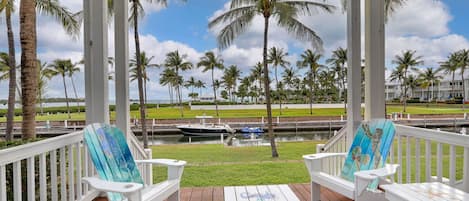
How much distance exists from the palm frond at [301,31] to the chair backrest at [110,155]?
6.18 metres

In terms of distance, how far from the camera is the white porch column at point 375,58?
2.97 meters

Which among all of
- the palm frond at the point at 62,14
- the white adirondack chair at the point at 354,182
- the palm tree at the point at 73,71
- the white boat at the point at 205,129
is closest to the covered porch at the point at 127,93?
the palm tree at the point at 73,71

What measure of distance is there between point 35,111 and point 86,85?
0.49 m

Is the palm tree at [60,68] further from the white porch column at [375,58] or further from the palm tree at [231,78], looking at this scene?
the palm tree at [231,78]

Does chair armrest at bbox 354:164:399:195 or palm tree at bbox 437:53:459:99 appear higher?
palm tree at bbox 437:53:459:99

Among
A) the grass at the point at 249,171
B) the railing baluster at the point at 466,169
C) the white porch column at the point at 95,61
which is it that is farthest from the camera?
the grass at the point at 249,171

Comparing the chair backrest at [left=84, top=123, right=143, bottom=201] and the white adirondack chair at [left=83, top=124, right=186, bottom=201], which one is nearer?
Result: the white adirondack chair at [left=83, top=124, right=186, bottom=201]

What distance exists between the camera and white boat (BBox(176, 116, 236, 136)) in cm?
1454

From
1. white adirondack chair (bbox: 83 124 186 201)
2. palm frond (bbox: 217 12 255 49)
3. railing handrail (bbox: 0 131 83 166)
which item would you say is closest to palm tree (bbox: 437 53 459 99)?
white adirondack chair (bbox: 83 124 186 201)

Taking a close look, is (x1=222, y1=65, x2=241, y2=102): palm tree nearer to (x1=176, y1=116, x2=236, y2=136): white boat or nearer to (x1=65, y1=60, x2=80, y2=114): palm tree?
(x1=176, y1=116, x2=236, y2=136): white boat

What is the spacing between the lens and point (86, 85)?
2.79 meters

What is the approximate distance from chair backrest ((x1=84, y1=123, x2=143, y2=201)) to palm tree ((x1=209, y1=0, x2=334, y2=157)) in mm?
5715

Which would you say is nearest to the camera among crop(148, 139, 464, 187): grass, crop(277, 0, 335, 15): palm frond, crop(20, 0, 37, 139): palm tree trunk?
crop(20, 0, 37, 139): palm tree trunk

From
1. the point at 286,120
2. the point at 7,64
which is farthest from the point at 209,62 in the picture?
the point at 7,64
